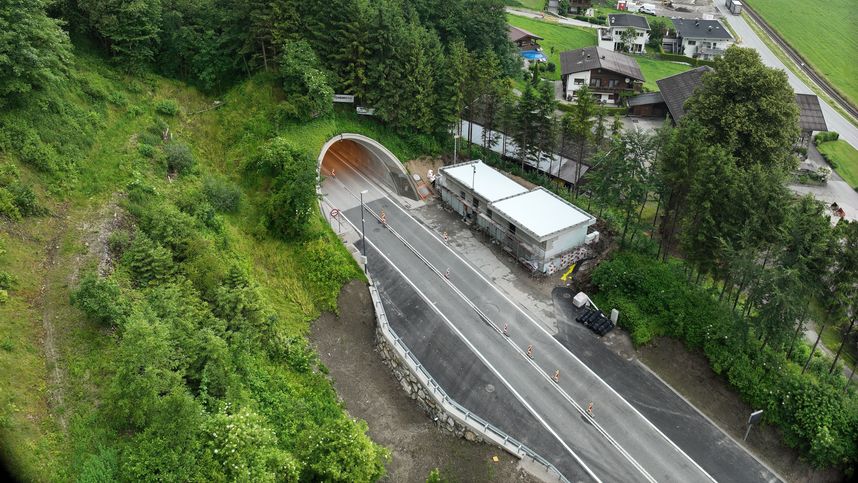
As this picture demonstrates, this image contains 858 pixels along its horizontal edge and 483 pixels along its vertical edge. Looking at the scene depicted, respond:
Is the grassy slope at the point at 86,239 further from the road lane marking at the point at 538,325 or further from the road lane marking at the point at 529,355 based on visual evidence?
the road lane marking at the point at 529,355

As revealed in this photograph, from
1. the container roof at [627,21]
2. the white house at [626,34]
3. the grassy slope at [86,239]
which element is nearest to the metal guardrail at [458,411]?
the grassy slope at [86,239]

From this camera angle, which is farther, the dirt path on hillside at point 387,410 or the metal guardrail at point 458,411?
the metal guardrail at point 458,411

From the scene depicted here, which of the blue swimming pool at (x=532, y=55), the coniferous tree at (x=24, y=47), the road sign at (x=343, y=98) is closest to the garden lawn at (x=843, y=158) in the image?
the blue swimming pool at (x=532, y=55)

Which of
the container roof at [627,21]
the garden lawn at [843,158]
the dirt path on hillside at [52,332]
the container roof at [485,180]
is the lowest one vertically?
the garden lawn at [843,158]

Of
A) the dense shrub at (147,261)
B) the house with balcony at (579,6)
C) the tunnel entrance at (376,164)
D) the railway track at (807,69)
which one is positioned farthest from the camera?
the house with balcony at (579,6)

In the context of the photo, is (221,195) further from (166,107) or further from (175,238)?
(166,107)

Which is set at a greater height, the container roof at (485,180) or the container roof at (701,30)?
the container roof at (701,30)

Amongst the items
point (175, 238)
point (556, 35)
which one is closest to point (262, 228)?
point (175, 238)

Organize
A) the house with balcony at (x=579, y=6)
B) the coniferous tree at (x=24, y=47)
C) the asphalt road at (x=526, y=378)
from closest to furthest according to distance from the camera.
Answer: the asphalt road at (x=526, y=378), the coniferous tree at (x=24, y=47), the house with balcony at (x=579, y=6)
